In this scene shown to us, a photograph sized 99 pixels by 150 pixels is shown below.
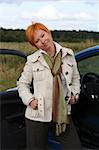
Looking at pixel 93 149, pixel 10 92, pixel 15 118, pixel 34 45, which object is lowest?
pixel 93 149

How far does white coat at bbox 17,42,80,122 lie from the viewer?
3.45m

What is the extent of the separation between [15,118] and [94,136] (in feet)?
2.96

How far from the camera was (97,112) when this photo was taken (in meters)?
4.45

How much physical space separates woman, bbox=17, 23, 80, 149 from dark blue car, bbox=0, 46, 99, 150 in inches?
31.2

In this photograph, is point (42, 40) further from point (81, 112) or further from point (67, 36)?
point (67, 36)

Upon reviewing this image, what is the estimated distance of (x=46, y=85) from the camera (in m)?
3.45

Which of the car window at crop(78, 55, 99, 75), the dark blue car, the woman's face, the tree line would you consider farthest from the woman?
the tree line

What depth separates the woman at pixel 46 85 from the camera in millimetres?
3451

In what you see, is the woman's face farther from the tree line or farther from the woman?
the tree line

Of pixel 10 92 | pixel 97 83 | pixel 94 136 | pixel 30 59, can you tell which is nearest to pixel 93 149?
pixel 94 136

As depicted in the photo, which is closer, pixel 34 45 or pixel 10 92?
pixel 34 45

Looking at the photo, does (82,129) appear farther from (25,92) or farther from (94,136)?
(25,92)

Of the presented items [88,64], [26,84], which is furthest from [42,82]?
[88,64]

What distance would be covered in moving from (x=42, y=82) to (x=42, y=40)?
36cm
